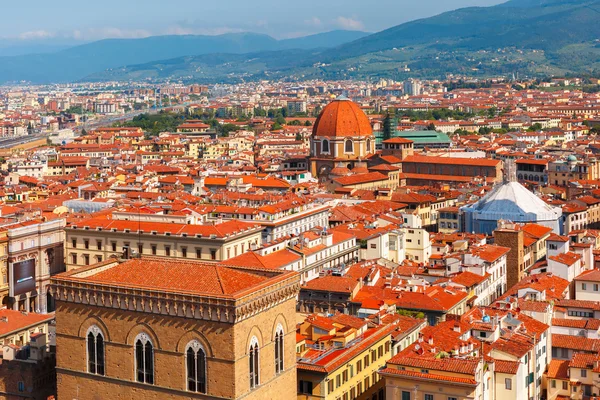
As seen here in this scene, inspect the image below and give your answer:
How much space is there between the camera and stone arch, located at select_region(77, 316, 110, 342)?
23.4 m

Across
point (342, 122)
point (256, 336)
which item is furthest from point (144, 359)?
point (342, 122)

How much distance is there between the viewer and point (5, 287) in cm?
4003

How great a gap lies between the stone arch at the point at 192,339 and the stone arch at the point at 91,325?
1.96m

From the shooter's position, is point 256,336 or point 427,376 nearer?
point 256,336

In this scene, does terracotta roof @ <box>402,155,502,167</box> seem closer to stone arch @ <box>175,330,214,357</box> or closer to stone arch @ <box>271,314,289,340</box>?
stone arch @ <box>271,314,289,340</box>

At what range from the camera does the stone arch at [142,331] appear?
22719 millimetres

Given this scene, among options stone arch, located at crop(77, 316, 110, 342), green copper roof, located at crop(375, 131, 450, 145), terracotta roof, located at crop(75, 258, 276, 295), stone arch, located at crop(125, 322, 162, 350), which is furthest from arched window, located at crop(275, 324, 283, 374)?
green copper roof, located at crop(375, 131, 450, 145)

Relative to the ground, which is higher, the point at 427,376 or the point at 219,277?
the point at 219,277

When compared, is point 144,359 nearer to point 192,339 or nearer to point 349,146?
point 192,339

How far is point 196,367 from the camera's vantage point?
2238 centimetres

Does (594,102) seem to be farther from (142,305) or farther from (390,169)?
(142,305)

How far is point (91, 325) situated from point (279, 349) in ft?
14.4

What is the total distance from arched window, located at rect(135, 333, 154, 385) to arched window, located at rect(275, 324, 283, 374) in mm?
2822

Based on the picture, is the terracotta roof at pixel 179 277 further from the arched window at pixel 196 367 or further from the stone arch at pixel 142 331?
the arched window at pixel 196 367
